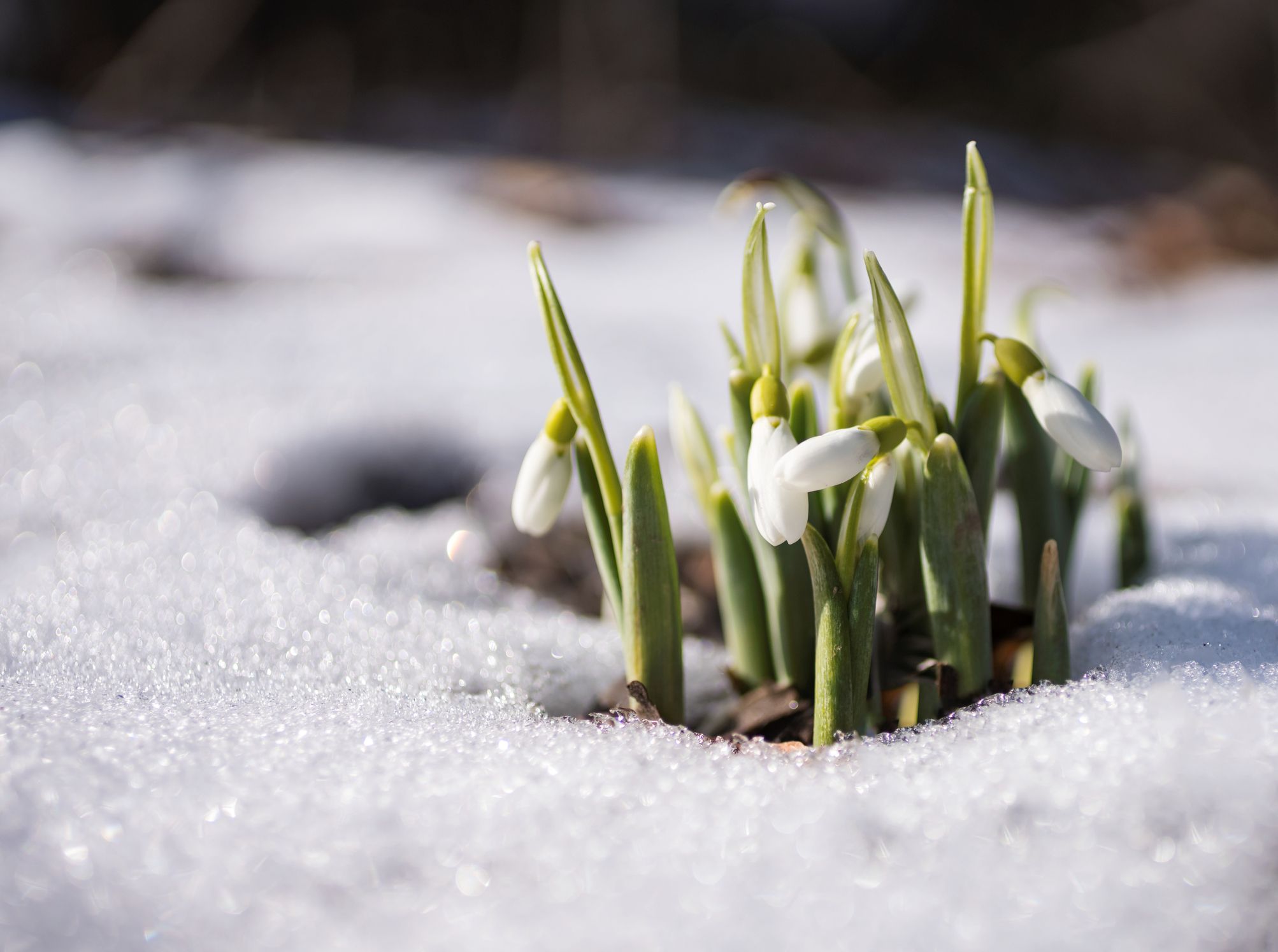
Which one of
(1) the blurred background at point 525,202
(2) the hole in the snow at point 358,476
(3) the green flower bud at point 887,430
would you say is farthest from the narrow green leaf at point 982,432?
(2) the hole in the snow at point 358,476

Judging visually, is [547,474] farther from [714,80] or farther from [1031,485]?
[714,80]

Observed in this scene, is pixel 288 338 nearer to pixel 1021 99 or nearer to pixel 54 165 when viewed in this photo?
pixel 54 165

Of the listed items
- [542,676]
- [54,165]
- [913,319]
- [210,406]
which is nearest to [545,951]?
[542,676]

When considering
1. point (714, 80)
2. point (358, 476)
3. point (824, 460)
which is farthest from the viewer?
point (714, 80)

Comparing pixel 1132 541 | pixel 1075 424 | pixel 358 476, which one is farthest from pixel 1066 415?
pixel 358 476

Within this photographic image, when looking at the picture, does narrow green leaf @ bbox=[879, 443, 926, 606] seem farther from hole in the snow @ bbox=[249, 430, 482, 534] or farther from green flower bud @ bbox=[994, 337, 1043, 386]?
hole in the snow @ bbox=[249, 430, 482, 534]

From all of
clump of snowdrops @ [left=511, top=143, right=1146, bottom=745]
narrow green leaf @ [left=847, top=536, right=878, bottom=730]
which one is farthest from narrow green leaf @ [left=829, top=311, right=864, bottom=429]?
narrow green leaf @ [left=847, top=536, right=878, bottom=730]
